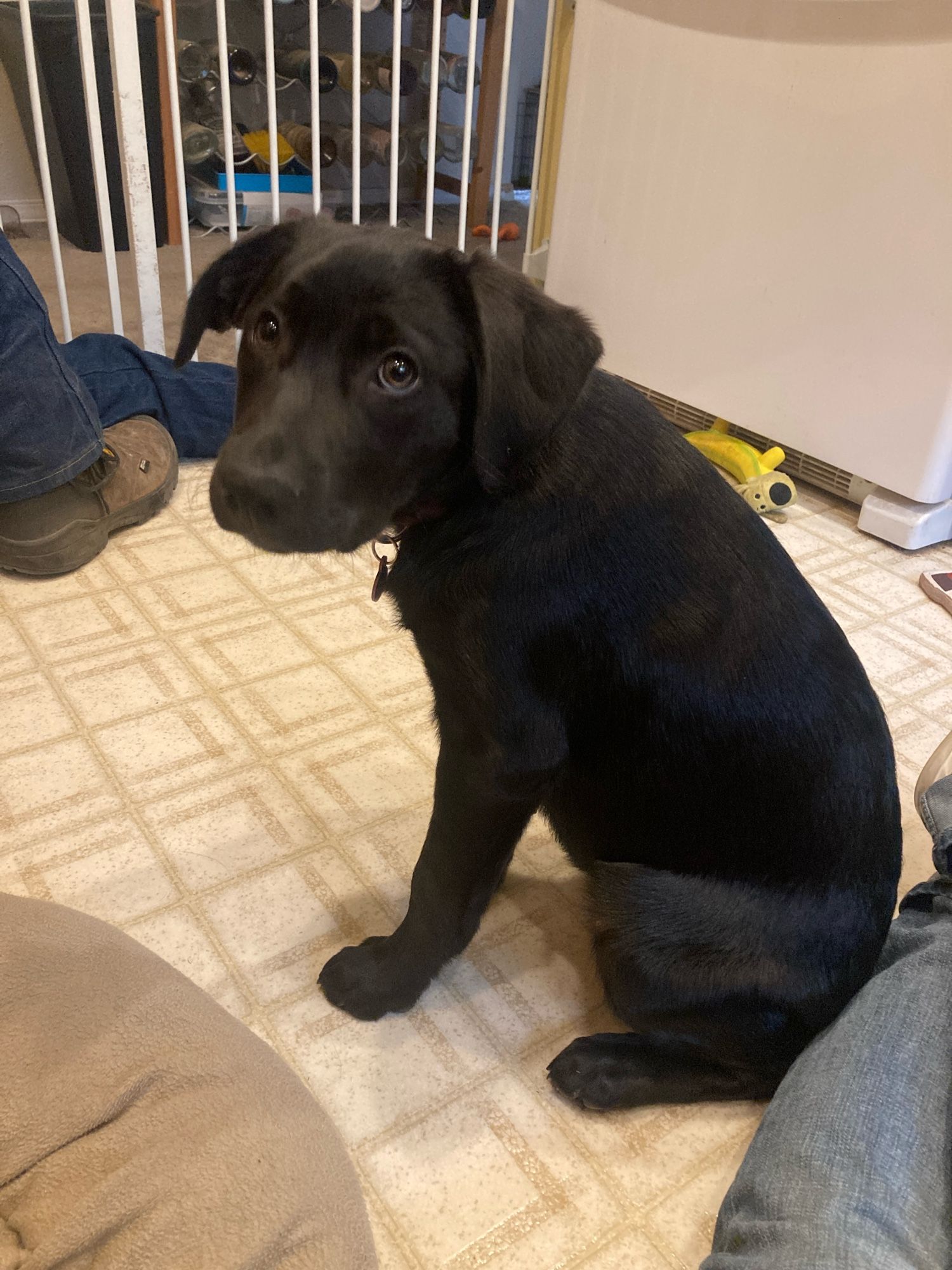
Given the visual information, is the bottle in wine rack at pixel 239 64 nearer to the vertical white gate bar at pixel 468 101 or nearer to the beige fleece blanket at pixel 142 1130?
the vertical white gate bar at pixel 468 101

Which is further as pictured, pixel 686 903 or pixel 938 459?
pixel 938 459

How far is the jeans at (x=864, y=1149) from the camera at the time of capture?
0.77m

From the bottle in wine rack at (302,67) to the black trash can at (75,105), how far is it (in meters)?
0.50

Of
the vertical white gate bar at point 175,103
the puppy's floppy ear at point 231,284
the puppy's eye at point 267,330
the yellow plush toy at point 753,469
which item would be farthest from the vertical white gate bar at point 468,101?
the puppy's eye at point 267,330

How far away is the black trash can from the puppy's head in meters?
2.64

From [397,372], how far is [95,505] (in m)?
1.23

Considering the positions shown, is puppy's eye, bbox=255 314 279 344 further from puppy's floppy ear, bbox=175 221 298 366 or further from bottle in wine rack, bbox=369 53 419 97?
bottle in wine rack, bbox=369 53 419 97

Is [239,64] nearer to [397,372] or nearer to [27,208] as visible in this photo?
[27,208]

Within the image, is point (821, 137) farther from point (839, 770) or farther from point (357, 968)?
point (357, 968)

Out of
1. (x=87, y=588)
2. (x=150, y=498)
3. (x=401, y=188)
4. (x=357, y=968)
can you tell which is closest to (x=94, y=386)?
(x=150, y=498)

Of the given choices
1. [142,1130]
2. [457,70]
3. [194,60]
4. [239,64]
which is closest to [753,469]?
[142,1130]

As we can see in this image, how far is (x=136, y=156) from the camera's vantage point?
220 centimetres

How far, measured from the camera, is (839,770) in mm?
913

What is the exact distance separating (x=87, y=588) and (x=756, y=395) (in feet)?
5.21
